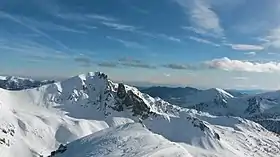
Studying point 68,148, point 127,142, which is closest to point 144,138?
point 127,142

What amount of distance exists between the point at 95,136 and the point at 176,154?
1592 inches

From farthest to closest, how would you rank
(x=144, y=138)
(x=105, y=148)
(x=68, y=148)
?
(x=68, y=148) < (x=144, y=138) < (x=105, y=148)

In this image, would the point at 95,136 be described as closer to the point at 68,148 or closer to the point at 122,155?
the point at 68,148

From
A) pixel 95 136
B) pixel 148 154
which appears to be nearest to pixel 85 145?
pixel 95 136

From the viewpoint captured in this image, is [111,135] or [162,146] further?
[111,135]

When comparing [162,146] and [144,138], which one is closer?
[162,146]

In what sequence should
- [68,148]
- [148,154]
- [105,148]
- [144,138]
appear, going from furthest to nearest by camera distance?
[68,148], [144,138], [105,148], [148,154]

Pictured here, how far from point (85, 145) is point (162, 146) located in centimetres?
2859

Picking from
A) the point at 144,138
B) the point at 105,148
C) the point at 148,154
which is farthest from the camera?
the point at 144,138

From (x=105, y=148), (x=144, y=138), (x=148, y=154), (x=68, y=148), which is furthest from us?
(x=68, y=148)

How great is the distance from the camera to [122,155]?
114 m

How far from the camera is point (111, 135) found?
467 feet

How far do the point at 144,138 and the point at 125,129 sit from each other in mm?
20395

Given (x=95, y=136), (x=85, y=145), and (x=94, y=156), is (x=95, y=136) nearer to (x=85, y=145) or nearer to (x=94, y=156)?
(x=85, y=145)
